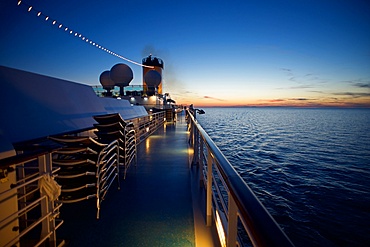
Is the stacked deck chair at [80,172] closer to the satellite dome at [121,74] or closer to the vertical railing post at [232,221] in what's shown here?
the vertical railing post at [232,221]

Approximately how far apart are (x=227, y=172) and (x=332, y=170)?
12482 mm

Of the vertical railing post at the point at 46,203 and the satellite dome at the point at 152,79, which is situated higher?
the satellite dome at the point at 152,79

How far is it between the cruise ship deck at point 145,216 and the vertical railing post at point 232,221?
0.82 m

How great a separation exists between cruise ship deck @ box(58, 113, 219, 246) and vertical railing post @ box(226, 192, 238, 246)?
818 millimetres

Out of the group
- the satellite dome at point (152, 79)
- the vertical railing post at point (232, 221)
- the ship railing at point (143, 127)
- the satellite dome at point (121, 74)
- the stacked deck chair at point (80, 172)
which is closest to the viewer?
the vertical railing post at point (232, 221)

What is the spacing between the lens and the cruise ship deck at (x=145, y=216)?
A: 1.84 meters

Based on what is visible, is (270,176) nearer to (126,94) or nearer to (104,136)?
(104,136)

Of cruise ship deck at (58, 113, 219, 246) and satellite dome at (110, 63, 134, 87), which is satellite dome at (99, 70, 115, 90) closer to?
satellite dome at (110, 63, 134, 87)

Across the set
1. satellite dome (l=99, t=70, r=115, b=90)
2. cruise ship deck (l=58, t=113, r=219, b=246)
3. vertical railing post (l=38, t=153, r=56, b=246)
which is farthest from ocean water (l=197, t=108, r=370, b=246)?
satellite dome (l=99, t=70, r=115, b=90)

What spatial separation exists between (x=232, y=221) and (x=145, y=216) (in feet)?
4.94

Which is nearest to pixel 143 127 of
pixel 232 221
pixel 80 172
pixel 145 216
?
pixel 80 172

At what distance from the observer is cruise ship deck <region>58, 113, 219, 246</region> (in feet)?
6.05

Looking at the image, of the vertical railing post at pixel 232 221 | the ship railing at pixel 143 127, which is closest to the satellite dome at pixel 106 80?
the ship railing at pixel 143 127

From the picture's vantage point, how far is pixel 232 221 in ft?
3.26
